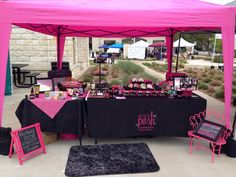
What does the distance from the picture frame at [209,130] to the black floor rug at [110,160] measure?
3.01 ft

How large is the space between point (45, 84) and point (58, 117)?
3.22 feet

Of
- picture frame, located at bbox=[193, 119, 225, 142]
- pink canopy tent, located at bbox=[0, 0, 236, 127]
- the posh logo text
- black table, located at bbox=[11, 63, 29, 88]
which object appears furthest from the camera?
black table, located at bbox=[11, 63, 29, 88]

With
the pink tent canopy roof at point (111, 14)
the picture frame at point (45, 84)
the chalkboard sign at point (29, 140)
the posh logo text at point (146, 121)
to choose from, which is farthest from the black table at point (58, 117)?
the pink tent canopy roof at point (111, 14)

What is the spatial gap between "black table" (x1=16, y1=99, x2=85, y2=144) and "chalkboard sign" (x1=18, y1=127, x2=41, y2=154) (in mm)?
291

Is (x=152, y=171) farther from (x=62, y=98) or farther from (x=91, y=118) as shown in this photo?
(x=62, y=98)

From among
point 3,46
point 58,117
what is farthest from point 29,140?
point 3,46

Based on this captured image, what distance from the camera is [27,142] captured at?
14.6 feet

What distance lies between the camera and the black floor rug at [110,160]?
13.4 feet

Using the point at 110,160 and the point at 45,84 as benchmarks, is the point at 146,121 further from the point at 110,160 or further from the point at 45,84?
the point at 45,84

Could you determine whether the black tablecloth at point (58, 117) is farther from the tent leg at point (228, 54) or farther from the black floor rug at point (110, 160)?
the tent leg at point (228, 54)

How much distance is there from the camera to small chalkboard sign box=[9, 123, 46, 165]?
4293 millimetres

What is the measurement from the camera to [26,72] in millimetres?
12102

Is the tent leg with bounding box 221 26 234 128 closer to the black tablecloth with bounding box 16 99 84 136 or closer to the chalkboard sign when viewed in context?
the black tablecloth with bounding box 16 99 84 136

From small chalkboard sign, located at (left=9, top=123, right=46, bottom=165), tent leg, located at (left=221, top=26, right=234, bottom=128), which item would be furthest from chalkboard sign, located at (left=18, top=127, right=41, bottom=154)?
tent leg, located at (left=221, top=26, right=234, bottom=128)
